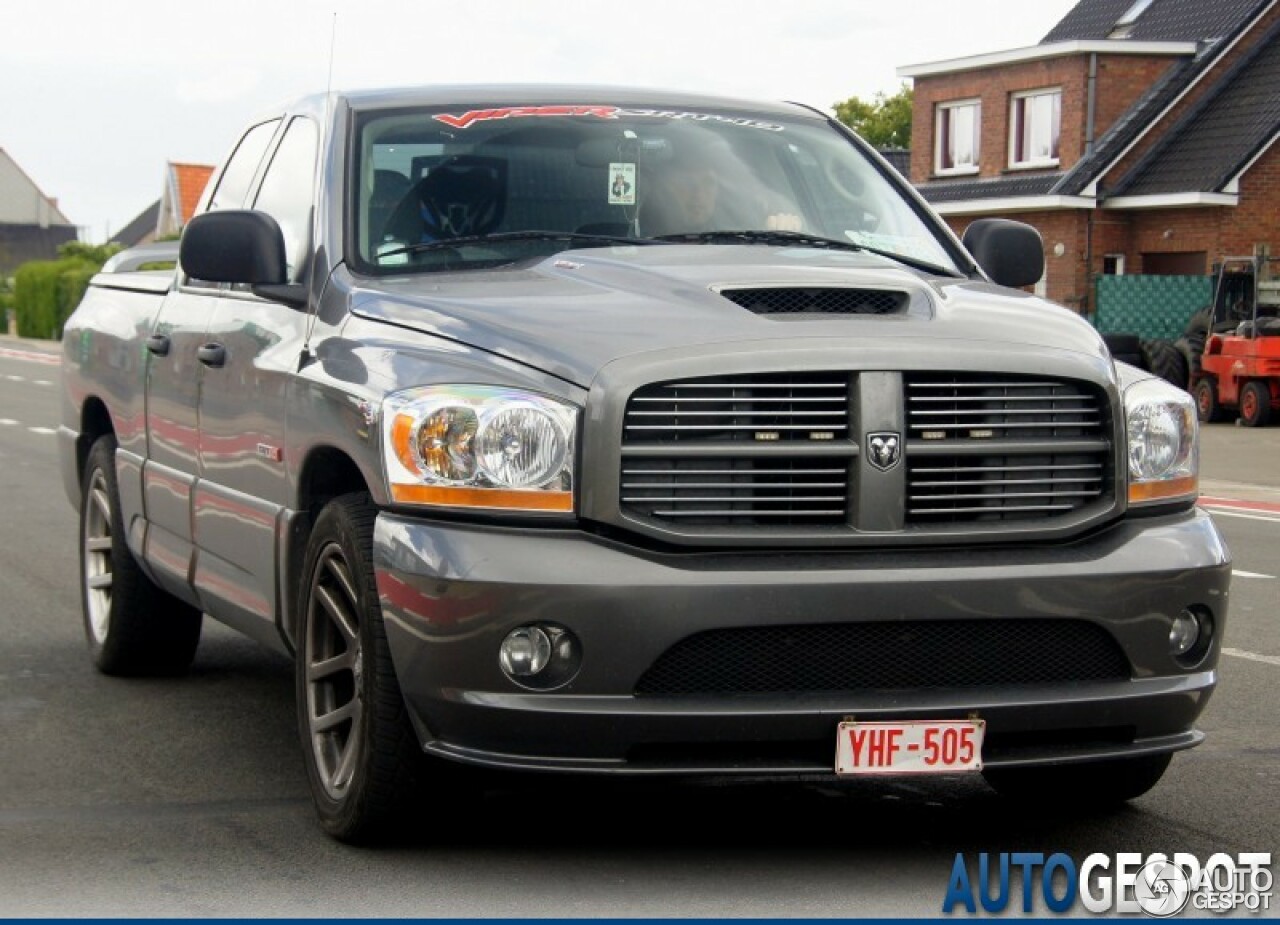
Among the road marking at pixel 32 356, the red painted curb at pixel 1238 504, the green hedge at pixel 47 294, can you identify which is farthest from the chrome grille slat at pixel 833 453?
the green hedge at pixel 47 294

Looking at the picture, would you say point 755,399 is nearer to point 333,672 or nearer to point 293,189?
point 333,672

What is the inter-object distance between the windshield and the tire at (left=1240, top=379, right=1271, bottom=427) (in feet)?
74.4

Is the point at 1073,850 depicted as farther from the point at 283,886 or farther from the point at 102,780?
the point at 102,780

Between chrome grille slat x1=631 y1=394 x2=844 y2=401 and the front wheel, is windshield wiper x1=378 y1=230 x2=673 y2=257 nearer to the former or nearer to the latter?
chrome grille slat x1=631 y1=394 x2=844 y2=401

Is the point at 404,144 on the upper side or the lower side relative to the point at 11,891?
upper

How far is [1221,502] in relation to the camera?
18.6 meters

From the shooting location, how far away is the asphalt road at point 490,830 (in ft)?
16.8

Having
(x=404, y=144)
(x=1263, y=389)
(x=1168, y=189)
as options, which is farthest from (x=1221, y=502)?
(x=1168, y=189)

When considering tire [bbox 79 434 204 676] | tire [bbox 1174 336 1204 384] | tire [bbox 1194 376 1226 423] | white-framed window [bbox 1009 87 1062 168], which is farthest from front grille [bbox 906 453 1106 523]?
white-framed window [bbox 1009 87 1062 168]

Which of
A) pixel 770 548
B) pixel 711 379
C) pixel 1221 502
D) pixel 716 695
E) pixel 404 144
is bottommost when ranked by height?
pixel 1221 502

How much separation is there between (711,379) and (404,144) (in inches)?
71.7

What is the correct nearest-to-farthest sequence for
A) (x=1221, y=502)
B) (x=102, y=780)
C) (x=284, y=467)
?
1. (x=284, y=467)
2. (x=102, y=780)
3. (x=1221, y=502)

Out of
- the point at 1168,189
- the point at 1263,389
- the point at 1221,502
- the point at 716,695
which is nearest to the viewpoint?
the point at 716,695

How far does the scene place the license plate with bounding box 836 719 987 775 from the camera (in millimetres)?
5074
